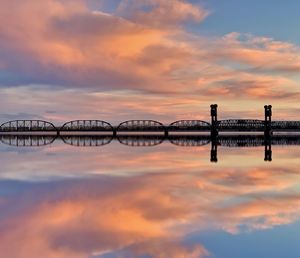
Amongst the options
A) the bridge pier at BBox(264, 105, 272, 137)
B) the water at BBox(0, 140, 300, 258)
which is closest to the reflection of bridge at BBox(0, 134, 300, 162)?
the bridge pier at BBox(264, 105, 272, 137)

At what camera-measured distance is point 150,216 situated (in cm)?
1551

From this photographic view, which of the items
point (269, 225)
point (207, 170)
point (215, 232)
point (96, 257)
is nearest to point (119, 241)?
point (96, 257)

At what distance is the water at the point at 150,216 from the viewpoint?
11.6 m

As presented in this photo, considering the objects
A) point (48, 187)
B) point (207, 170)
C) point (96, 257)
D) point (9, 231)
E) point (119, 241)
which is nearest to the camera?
point (96, 257)

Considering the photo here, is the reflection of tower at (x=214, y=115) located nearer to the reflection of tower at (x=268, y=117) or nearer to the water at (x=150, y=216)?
the reflection of tower at (x=268, y=117)

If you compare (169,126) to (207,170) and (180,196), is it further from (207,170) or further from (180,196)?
(180,196)

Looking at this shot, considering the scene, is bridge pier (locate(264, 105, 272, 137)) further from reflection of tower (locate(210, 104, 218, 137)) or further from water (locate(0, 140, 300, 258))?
water (locate(0, 140, 300, 258))

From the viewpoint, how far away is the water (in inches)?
457

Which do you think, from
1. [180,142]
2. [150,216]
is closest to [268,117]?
[180,142]

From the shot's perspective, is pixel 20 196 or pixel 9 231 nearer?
pixel 9 231

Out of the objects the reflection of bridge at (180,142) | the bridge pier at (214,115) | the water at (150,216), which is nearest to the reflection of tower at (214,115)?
the bridge pier at (214,115)

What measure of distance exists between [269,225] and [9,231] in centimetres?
697

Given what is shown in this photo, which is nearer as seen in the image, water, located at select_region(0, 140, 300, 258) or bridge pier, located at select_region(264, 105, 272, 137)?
water, located at select_region(0, 140, 300, 258)

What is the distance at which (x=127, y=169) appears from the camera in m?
32.3
